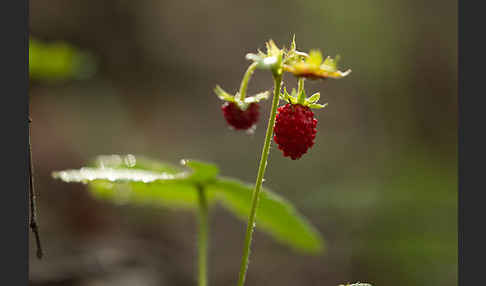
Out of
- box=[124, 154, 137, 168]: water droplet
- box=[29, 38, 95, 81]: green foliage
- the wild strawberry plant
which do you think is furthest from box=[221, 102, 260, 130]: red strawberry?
box=[29, 38, 95, 81]: green foliage

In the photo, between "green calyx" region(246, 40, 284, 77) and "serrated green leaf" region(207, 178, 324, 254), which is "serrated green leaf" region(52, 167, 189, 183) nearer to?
"serrated green leaf" region(207, 178, 324, 254)

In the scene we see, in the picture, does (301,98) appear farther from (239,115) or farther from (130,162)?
(130,162)

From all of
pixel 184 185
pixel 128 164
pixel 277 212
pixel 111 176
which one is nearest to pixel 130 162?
pixel 128 164

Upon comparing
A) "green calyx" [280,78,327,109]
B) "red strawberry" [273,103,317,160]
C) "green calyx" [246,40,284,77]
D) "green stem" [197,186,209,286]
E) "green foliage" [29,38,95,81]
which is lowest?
"green stem" [197,186,209,286]

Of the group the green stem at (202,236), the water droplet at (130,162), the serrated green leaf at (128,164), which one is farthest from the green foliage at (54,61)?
the green stem at (202,236)

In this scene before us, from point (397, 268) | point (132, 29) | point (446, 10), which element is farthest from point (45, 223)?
point (446, 10)
